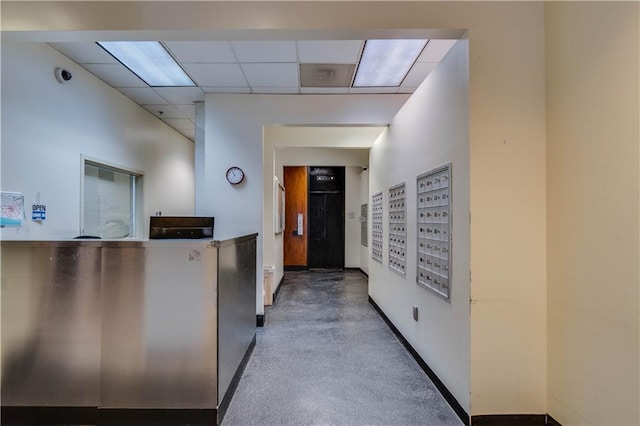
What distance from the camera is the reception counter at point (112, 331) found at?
1.99m

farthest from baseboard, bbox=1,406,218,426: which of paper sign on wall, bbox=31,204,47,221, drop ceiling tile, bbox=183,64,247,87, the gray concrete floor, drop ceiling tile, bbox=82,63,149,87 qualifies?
drop ceiling tile, bbox=82,63,149,87

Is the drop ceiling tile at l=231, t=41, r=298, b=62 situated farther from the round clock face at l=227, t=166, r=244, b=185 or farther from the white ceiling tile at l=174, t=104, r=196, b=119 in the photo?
the white ceiling tile at l=174, t=104, r=196, b=119

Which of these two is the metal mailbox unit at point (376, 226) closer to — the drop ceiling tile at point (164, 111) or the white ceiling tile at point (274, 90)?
Answer: the white ceiling tile at point (274, 90)

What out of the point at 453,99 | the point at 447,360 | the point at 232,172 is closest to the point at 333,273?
the point at 232,172

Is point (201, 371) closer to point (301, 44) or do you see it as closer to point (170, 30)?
point (170, 30)

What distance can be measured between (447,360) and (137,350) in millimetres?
2072

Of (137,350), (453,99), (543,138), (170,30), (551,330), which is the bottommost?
(137,350)

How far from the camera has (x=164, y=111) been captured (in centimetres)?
489

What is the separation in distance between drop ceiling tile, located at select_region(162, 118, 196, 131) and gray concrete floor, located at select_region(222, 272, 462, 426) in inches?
138

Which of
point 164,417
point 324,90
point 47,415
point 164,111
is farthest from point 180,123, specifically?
point 164,417

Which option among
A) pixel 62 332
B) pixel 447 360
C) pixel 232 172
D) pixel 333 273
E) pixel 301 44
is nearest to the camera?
pixel 62 332

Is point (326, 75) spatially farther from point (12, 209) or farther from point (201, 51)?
point (12, 209)

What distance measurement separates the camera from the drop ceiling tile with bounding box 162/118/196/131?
535cm

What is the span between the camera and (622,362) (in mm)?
1458
